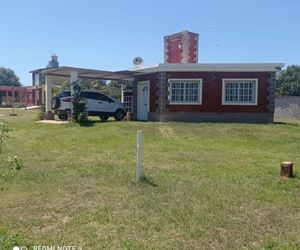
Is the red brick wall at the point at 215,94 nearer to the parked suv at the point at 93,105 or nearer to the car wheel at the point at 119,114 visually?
the car wheel at the point at 119,114

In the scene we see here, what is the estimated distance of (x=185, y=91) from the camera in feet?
72.6

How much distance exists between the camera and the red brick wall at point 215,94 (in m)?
21.8

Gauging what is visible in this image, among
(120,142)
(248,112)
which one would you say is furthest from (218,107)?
(120,142)

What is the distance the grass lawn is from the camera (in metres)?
5.17

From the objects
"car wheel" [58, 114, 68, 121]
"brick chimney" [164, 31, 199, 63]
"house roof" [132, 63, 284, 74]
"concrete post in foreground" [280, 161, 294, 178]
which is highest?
"brick chimney" [164, 31, 199, 63]

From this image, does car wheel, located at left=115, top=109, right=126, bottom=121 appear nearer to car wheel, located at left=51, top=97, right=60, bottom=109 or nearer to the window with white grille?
the window with white grille

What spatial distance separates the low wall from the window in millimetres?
13237

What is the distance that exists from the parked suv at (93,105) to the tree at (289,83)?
4089 cm

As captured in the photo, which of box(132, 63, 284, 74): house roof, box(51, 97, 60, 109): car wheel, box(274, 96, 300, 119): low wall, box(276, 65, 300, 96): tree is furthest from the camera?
box(276, 65, 300, 96): tree

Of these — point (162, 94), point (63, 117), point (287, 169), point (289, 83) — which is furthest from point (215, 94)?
point (289, 83)

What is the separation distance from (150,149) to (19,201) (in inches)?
277

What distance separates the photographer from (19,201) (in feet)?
21.8

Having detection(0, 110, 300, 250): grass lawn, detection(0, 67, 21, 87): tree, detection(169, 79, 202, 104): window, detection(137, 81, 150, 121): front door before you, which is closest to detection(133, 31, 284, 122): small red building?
detection(169, 79, 202, 104): window

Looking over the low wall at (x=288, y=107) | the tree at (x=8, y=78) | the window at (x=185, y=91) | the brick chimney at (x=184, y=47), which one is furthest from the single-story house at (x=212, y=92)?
the tree at (x=8, y=78)
